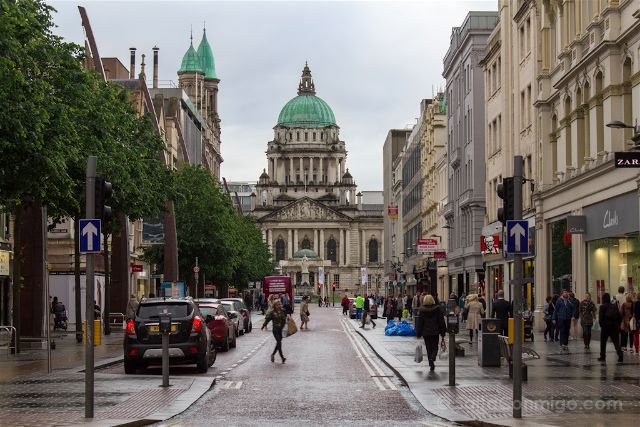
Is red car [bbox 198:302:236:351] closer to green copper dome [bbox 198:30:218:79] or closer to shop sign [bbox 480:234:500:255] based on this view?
shop sign [bbox 480:234:500:255]

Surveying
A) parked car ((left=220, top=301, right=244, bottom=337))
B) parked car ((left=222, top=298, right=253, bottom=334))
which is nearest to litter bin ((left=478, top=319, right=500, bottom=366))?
parked car ((left=220, top=301, right=244, bottom=337))

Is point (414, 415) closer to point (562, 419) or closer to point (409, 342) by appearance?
point (562, 419)

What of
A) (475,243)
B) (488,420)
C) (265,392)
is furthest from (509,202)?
(475,243)

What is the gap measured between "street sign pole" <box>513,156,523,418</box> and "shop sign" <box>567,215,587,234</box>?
70.2 feet

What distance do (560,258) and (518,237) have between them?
1029 inches

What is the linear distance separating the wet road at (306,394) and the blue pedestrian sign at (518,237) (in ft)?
8.29

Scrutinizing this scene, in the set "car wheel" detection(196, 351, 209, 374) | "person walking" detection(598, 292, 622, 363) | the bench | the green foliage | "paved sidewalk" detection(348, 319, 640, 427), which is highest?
the green foliage

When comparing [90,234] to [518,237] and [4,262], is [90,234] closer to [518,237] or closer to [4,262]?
[518,237]

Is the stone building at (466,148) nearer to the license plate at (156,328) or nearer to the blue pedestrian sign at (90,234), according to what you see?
the license plate at (156,328)

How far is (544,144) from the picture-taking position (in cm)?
4478

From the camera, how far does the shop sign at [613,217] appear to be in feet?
110

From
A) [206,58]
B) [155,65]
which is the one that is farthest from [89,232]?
[206,58]

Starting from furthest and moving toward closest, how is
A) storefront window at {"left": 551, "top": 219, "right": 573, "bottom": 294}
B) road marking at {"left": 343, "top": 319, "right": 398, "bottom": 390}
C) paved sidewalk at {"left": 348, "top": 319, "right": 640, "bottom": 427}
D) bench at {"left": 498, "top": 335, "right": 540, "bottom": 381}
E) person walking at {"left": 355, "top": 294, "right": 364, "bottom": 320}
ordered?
person walking at {"left": 355, "top": 294, "right": 364, "bottom": 320}
storefront window at {"left": 551, "top": 219, "right": 573, "bottom": 294}
road marking at {"left": 343, "top": 319, "right": 398, "bottom": 390}
bench at {"left": 498, "top": 335, "right": 540, "bottom": 381}
paved sidewalk at {"left": 348, "top": 319, "right": 640, "bottom": 427}

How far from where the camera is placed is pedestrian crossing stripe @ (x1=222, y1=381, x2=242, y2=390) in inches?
898
